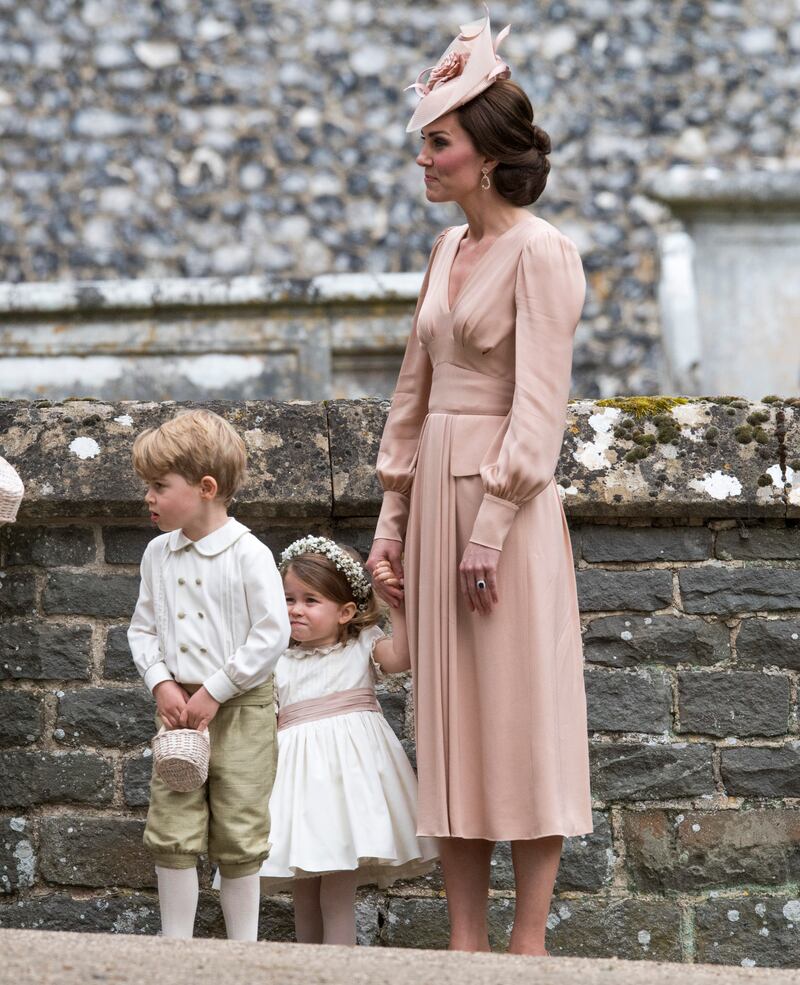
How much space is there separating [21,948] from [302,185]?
21.6 feet

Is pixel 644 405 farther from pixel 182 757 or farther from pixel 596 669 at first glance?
pixel 182 757

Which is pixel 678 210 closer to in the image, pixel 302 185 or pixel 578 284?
pixel 302 185

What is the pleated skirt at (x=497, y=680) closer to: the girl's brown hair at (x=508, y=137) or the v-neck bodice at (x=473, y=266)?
the v-neck bodice at (x=473, y=266)

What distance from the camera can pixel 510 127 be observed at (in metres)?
3.04

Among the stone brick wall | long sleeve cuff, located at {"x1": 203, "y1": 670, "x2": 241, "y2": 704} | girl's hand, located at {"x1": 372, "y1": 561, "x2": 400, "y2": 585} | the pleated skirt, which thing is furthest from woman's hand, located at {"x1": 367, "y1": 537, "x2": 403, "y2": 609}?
the stone brick wall

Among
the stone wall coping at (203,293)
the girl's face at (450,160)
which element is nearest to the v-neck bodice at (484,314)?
the girl's face at (450,160)

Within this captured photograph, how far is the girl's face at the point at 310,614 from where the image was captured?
134 inches

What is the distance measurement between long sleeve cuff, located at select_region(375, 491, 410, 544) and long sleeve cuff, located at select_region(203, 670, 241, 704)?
45cm

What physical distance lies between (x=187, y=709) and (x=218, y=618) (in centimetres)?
19

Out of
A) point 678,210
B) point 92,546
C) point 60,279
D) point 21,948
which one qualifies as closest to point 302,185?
point 60,279

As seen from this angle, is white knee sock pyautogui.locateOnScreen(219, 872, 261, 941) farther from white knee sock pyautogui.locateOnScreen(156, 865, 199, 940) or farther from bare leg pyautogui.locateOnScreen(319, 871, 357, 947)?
bare leg pyautogui.locateOnScreen(319, 871, 357, 947)

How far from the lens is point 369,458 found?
12.0ft

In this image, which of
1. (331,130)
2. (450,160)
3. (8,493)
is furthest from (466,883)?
(331,130)

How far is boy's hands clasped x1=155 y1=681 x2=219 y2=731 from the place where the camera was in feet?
9.89
